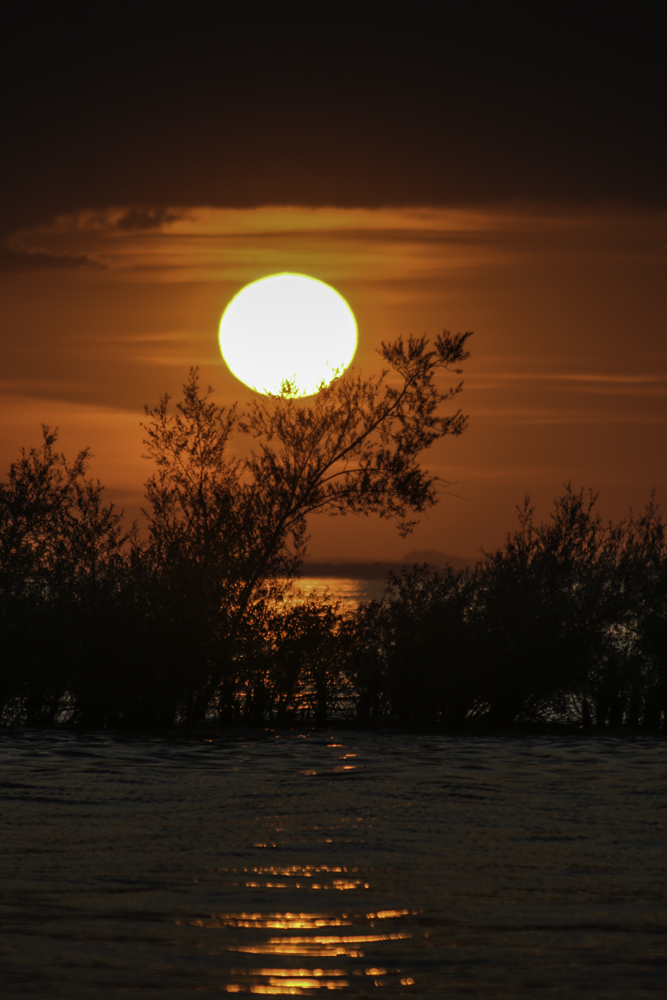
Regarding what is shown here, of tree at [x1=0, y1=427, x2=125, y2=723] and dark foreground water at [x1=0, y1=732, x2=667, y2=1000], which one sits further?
tree at [x1=0, y1=427, x2=125, y2=723]

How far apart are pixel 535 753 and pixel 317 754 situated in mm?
4164

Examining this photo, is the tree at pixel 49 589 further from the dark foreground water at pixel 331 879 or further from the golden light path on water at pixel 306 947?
the golden light path on water at pixel 306 947

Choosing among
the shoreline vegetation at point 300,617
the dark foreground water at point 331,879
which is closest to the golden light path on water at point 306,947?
the dark foreground water at point 331,879

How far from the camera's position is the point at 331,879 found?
9.88 m

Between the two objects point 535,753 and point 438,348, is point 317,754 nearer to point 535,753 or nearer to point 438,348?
point 535,753

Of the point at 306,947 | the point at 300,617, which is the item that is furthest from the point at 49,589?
the point at 306,947

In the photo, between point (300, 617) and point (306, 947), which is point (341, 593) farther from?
point (306, 947)

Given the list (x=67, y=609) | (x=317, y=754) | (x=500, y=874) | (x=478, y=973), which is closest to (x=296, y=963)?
(x=478, y=973)

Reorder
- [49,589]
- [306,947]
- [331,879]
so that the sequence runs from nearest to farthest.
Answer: [306,947] → [331,879] → [49,589]

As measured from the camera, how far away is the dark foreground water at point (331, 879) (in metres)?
7.16

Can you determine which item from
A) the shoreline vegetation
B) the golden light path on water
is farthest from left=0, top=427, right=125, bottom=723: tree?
the golden light path on water

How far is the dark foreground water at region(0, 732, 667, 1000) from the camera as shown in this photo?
7.16 metres

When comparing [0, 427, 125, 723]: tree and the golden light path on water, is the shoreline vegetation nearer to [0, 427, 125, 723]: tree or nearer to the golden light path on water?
[0, 427, 125, 723]: tree

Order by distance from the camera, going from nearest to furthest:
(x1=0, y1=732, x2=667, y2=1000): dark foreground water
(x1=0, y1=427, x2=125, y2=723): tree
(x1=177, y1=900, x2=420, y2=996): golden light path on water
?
(x1=177, y1=900, x2=420, y2=996): golden light path on water, (x1=0, y1=732, x2=667, y2=1000): dark foreground water, (x1=0, y1=427, x2=125, y2=723): tree
